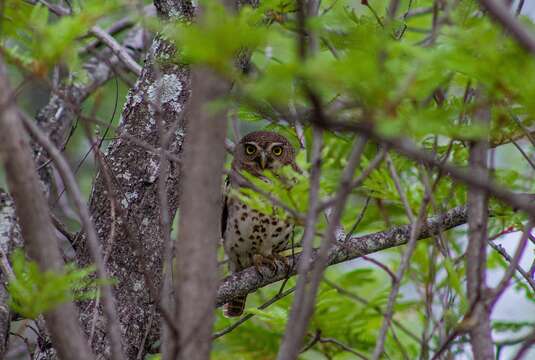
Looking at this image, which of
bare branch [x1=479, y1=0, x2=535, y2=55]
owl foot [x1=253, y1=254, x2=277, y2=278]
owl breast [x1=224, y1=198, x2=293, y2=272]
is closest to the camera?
bare branch [x1=479, y1=0, x2=535, y2=55]

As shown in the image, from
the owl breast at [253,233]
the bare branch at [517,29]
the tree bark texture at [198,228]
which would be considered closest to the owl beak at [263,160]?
the owl breast at [253,233]

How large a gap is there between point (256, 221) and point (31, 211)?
11.5 feet

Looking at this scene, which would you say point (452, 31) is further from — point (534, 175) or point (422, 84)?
point (534, 175)

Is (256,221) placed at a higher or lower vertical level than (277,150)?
lower

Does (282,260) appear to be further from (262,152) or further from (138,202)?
(138,202)

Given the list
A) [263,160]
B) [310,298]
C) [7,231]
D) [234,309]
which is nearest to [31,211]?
[310,298]

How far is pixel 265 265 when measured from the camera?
535 centimetres

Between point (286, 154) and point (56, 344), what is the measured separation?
352 centimetres

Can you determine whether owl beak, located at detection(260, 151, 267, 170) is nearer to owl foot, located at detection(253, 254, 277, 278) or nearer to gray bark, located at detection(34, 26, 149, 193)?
owl foot, located at detection(253, 254, 277, 278)

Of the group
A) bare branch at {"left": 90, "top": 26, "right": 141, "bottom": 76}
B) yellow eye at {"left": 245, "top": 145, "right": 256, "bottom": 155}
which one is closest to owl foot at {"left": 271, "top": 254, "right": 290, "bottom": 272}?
yellow eye at {"left": 245, "top": 145, "right": 256, "bottom": 155}

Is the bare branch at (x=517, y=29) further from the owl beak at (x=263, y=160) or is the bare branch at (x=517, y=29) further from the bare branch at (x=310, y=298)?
the owl beak at (x=263, y=160)

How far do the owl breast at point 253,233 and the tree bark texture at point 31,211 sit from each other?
334cm

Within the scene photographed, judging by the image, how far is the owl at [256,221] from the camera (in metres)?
5.61

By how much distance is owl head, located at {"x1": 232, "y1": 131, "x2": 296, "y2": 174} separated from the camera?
218 inches
